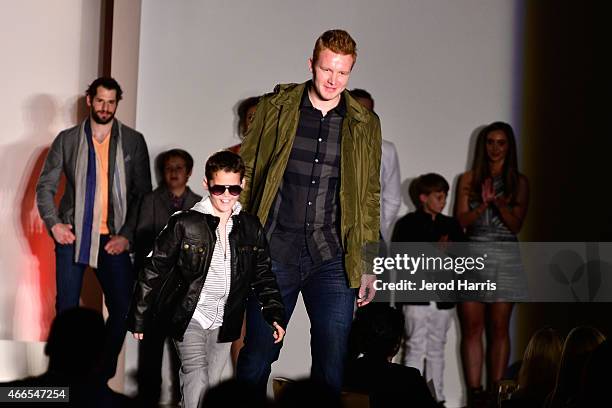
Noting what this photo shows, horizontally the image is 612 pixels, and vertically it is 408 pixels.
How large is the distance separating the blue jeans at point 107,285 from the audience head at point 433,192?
1.74 metres

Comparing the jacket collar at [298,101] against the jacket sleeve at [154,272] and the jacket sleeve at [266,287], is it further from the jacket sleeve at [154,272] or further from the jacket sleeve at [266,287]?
the jacket sleeve at [154,272]

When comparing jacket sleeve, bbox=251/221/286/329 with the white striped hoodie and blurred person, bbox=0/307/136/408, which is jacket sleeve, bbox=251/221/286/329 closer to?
the white striped hoodie

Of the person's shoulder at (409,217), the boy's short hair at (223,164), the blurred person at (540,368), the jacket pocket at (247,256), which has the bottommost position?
the blurred person at (540,368)

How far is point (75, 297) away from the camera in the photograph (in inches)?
202

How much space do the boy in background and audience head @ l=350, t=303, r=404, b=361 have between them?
1.88m

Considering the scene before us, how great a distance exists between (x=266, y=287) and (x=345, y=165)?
1.75ft

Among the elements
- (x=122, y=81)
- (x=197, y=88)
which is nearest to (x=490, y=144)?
(x=197, y=88)

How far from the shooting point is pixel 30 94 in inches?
229

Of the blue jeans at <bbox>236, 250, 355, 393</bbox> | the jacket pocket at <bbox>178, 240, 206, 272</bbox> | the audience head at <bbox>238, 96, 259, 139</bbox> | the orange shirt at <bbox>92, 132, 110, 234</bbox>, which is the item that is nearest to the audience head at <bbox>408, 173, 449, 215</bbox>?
the audience head at <bbox>238, 96, 259, 139</bbox>

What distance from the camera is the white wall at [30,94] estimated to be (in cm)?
580

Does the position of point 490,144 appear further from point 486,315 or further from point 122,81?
point 122,81

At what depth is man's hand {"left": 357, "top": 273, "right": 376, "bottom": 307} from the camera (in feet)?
12.3

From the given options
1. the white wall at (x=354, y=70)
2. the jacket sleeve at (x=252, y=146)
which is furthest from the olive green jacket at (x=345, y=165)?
the white wall at (x=354, y=70)

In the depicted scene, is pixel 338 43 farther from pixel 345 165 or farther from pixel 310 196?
pixel 310 196
